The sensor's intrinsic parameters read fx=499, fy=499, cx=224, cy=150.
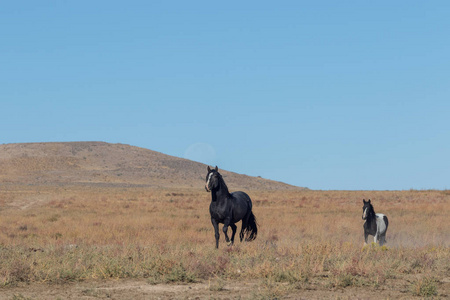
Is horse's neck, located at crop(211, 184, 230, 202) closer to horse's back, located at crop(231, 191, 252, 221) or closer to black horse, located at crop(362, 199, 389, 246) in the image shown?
horse's back, located at crop(231, 191, 252, 221)

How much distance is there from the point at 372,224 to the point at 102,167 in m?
114

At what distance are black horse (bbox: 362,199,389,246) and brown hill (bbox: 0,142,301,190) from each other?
8591cm

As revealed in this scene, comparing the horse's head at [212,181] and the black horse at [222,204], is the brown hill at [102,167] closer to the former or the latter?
the black horse at [222,204]

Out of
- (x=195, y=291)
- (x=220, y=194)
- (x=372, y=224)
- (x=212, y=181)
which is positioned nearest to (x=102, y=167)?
(x=220, y=194)

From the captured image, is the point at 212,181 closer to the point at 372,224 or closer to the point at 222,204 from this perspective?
the point at 222,204

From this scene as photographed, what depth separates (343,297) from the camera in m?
8.80

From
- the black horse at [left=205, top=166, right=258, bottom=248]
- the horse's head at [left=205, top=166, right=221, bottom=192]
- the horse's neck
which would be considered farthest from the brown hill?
the horse's head at [left=205, top=166, right=221, bottom=192]

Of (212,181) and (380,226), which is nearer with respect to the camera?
(212,181)

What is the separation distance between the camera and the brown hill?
10712 cm

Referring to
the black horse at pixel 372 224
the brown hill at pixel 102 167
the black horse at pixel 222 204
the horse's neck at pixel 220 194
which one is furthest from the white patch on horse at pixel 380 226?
the brown hill at pixel 102 167

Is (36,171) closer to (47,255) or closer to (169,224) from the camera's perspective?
(169,224)

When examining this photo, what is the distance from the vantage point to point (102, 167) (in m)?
124

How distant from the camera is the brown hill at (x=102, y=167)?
10712 cm

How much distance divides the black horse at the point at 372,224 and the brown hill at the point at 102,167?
282 feet
